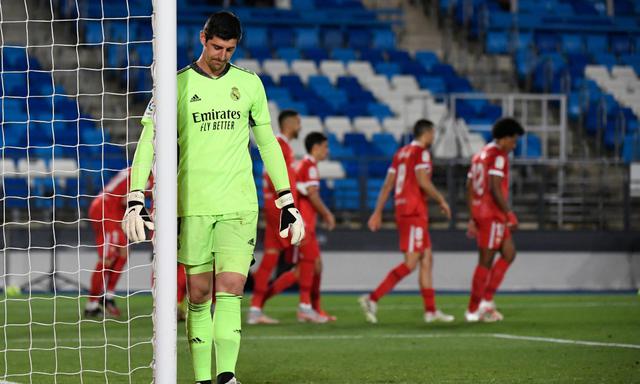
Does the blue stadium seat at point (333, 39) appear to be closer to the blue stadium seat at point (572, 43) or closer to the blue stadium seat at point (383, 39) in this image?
the blue stadium seat at point (383, 39)

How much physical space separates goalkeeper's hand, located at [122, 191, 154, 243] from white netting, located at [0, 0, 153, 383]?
0.78 metres

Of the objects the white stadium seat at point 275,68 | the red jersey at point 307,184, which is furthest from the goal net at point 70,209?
the white stadium seat at point 275,68

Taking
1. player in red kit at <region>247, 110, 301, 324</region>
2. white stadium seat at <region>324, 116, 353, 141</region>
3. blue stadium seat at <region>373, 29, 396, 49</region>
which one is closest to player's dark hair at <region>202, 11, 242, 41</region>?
player in red kit at <region>247, 110, 301, 324</region>

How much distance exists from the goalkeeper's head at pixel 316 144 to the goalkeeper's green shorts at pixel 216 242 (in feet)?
18.1

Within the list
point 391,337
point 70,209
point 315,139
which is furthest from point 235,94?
point 70,209

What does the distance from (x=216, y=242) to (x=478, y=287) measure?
575 centimetres

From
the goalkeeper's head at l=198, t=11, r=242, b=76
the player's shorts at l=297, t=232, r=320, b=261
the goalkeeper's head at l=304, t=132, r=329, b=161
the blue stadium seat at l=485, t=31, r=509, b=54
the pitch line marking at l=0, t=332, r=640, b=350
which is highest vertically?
the blue stadium seat at l=485, t=31, r=509, b=54

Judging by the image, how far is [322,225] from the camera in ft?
51.2

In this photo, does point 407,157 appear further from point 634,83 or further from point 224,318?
point 634,83

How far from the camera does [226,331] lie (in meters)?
5.54

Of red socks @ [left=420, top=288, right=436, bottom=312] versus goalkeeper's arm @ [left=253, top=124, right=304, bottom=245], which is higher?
goalkeeper's arm @ [left=253, top=124, right=304, bottom=245]

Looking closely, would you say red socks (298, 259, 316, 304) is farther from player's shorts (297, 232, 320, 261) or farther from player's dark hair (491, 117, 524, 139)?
player's dark hair (491, 117, 524, 139)

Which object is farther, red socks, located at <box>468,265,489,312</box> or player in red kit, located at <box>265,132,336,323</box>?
player in red kit, located at <box>265,132,336,323</box>

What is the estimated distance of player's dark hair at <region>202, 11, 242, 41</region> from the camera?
5.41m
